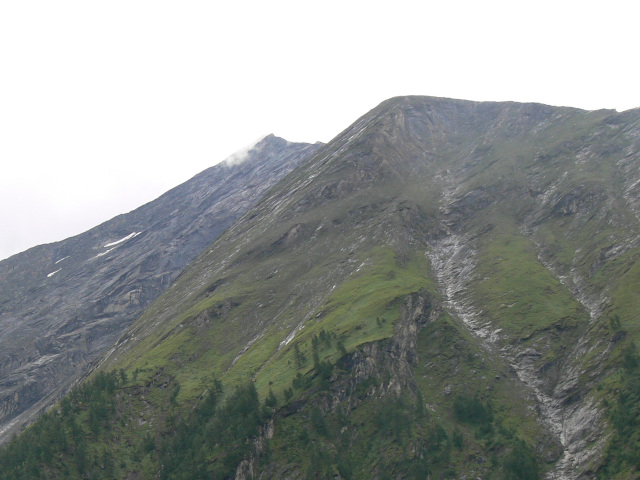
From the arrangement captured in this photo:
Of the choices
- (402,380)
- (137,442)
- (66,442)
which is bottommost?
(402,380)

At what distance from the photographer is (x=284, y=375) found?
116688mm

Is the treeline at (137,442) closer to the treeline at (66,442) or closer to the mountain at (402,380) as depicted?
the treeline at (66,442)

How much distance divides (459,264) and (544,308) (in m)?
48.1

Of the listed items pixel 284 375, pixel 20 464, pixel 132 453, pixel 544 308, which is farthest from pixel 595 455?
pixel 20 464

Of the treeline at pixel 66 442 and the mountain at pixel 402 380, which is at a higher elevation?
the treeline at pixel 66 442

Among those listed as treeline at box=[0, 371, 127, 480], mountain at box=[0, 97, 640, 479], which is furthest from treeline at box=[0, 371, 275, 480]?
mountain at box=[0, 97, 640, 479]

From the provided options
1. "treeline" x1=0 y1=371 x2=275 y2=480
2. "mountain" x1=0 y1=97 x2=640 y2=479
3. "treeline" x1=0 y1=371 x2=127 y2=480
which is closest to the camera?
"mountain" x1=0 y1=97 x2=640 y2=479

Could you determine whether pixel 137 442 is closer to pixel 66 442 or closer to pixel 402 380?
pixel 66 442

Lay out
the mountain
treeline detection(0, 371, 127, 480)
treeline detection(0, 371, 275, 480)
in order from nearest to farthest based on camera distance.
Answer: the mountain, treeline detection(0, 371, 275, 480), treeline detection(0, 371, 127, 480)

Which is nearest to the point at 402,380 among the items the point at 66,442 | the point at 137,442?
the point at 137,442

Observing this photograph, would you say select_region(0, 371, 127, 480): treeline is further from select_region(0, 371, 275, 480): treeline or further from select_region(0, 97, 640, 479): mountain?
select_region(0, 97, 640, 479): mountain

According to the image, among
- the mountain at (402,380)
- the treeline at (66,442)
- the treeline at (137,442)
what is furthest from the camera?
the treeline at (66,442)

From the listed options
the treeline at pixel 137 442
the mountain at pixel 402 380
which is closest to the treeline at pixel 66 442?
the treeline at pixel 137 442

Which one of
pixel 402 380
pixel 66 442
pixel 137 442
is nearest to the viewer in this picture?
pixel 66 442
